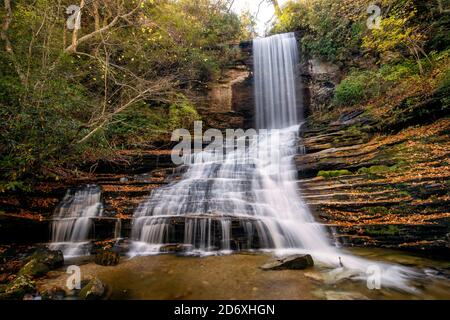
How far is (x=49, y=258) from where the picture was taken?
4.86 metres

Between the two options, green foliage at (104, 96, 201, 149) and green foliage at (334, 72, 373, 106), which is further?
green foliage at (334, 72, 373, 106)

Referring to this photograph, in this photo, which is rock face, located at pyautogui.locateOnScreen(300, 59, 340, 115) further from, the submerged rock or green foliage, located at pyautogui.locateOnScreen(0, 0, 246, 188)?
the submerged rock

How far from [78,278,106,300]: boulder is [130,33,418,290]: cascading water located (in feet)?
6.43

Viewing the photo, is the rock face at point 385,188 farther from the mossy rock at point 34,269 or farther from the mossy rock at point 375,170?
the mossy rock at point 34,269

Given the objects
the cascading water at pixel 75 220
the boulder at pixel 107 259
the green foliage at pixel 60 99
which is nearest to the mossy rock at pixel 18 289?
the boulder at pixel 107 259

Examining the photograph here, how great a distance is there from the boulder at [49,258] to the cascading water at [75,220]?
747 mm

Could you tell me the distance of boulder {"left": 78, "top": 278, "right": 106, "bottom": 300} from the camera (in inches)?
141

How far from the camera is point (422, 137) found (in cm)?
704

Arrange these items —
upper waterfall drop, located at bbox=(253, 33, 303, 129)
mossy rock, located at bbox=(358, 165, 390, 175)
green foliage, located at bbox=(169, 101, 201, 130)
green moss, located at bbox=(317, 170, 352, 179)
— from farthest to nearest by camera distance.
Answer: upper waterfall drop, located at bbox=(253, 33, 303, 129), green foliage, located at bbox=(169, 101, 201, 130), green moss, located at bbox=(317, 170, 352, 179), mossy rock, located at bbox=(358, 165, 390, 175)

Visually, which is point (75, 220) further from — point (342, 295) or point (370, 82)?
point (370, 82)

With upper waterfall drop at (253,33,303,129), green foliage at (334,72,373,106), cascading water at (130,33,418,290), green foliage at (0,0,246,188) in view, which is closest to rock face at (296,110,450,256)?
cascading water at (130,33,418,290)

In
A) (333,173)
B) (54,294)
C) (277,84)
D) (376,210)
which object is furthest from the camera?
(277,84)

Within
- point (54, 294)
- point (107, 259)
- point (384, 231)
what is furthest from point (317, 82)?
point (54, 294)

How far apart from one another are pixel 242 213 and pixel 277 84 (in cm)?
1015
